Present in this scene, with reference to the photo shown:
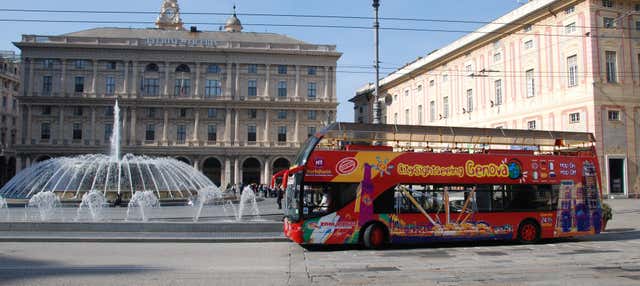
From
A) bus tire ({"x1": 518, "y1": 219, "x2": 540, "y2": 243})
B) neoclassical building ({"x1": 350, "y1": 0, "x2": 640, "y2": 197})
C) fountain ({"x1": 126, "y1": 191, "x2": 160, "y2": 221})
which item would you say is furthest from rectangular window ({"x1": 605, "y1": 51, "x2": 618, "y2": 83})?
fountain ({"x1": 126, "y1": 191, "x2": 160, "y2": 221})

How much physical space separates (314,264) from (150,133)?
56226 millimetres

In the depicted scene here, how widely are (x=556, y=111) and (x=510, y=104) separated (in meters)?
6.26

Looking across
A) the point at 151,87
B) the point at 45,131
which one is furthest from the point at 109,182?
the point at 45,131

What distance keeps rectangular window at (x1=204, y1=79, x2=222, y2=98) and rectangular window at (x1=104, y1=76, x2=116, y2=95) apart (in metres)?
11.5

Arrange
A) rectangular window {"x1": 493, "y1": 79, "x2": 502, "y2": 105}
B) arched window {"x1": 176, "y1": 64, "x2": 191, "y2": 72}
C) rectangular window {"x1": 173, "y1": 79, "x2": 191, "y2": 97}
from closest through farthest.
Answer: rectangular window {"x1": 493, "y1": 79, "x2": 502, "y2": 105} → rectangular window {"x1": 173, "y1": 79, "x2": 191, "y2": 97} → arched window {"x1": 176, "y1": 64, "x2": 191, "y2": 72}

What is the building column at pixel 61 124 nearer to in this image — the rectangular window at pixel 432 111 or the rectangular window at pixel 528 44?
the rectangular window at pixel 432 111

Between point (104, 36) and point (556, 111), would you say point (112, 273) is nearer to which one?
point (556, 111)

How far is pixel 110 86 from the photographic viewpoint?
6275 cm

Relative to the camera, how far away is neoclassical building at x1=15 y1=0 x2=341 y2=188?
6181 cm

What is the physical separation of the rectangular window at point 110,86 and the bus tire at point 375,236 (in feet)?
186

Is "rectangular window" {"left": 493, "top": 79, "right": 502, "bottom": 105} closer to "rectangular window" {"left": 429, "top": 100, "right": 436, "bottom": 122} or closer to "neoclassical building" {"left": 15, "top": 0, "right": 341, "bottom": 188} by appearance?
"rectangular window" {"left": 429, "top": 100, "right": 436, "bottom": 122}

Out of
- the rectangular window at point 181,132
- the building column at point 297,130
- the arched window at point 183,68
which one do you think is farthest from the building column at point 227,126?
the building column at point 297,130

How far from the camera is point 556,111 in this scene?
38.1 metres

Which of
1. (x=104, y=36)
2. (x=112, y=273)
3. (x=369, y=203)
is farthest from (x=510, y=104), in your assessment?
(x=104, y=36)
